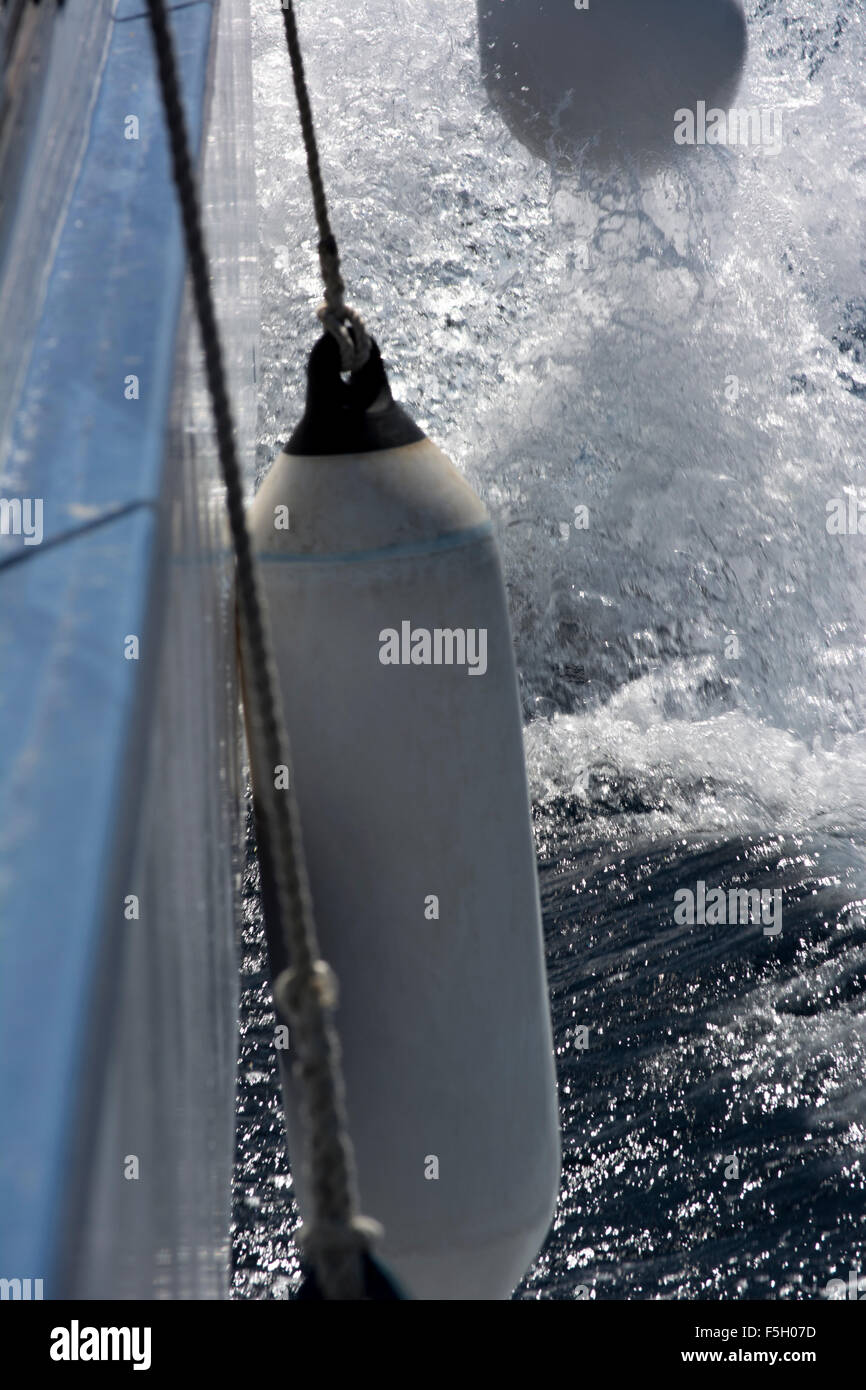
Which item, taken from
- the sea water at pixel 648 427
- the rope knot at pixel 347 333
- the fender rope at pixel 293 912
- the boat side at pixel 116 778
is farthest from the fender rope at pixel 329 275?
the sea water at pixel 648 427

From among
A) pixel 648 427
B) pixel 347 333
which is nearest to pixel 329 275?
pixel 347 333

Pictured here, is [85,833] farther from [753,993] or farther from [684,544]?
[684,544]

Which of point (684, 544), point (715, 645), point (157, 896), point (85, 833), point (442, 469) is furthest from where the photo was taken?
point (684, 544)

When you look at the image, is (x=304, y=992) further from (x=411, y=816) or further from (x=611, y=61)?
(x=611, y=61)

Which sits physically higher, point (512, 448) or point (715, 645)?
point (512, 448)

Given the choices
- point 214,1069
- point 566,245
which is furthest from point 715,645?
point 214,1069

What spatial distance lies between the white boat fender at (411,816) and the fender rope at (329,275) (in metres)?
0.03

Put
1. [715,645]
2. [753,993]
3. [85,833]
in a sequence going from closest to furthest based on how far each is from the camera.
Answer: [85,833] → [753,993] → [715,645]

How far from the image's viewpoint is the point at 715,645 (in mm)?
6027

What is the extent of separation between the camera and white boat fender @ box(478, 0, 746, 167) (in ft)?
18.3

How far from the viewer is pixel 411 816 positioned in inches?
64.2

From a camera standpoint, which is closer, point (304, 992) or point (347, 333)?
point (304, 992)

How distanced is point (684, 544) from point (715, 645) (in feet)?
2.25

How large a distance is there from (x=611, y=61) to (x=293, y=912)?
5831 millimetres
